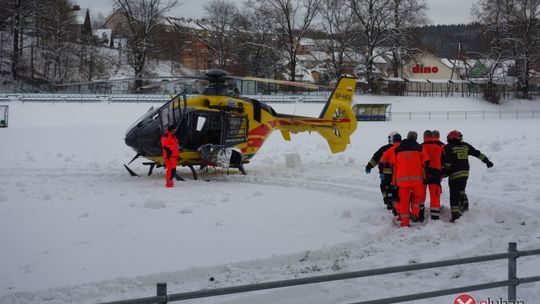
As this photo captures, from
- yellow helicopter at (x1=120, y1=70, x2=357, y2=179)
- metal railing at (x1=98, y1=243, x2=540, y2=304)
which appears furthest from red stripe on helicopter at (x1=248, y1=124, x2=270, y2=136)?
metal railing at (x1=98, y1=243, x2=540, y2=304)

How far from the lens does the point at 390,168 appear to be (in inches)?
421

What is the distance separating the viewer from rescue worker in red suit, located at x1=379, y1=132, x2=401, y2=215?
10345 mm

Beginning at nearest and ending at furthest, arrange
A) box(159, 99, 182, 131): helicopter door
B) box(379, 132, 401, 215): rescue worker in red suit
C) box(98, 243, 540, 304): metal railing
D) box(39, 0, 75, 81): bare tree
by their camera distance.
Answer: box(98, 243, 540, 304): metal railing, box(379, 132, 401, 215): rescue worker in red suit, box(159, 99, 182, 131): helicopter door, box(39, 0, 75, 81): bare tree

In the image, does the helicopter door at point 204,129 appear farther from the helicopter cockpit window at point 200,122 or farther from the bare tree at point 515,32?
the bare tree at point 515,32

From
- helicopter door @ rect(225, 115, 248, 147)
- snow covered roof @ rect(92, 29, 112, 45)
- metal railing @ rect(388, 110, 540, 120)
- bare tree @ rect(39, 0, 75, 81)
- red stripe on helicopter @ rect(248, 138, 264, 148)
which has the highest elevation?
snow covered roof @ rect(92, 29, 112, 45)

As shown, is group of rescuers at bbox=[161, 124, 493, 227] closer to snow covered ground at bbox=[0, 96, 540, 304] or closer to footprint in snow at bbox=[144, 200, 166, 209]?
snow covered ground at bbox=[0, 96, 540, 304]

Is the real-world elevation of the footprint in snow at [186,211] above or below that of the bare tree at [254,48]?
below

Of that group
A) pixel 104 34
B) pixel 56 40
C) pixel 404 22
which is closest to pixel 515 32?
pixel 404 22

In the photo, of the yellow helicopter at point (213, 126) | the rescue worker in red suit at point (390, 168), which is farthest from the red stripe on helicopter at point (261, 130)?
the rescue worker in red suit at point (390, 168)

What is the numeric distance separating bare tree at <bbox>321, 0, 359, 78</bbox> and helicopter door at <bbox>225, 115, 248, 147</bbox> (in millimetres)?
45170

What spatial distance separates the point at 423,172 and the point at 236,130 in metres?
Answer: 7.67

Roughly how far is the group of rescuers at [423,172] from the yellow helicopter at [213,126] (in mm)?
5272

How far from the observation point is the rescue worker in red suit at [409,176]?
9727 millimetres

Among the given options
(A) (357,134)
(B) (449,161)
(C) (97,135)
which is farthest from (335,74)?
(B) (449,161)
